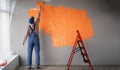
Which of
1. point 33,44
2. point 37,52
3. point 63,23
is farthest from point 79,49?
point 33,44

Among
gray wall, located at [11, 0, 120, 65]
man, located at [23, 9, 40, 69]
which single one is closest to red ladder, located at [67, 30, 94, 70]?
gray wall, located at [11, 0, 120, 65]

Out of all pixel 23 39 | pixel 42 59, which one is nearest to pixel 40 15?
pixel 23 39

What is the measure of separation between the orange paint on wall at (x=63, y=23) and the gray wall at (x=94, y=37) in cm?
13

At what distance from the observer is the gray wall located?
6.61m

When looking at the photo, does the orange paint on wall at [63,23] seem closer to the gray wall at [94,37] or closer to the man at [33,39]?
the gray wall at [94,37]

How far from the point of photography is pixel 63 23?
6645mm

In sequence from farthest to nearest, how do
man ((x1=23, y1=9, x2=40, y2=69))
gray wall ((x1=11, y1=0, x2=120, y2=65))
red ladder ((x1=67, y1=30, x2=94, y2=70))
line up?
gray wall ((x1=11, y1=0, x2=120, y2=65)), man ((x1=23, y1=9, x2=40, y2=69)), red ladder ((x1=67, y1=30, x2=94, y2=70))

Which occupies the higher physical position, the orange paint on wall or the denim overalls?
the orange paint on wall

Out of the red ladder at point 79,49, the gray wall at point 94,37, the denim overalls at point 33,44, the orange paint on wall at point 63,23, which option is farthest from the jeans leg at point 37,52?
the red ladder at point 79,49

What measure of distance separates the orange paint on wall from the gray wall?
134mm

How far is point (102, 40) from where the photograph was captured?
6.70 metres

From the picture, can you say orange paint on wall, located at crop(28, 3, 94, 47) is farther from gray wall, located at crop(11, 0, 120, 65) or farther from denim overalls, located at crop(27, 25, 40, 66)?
denim overalls, located at crop(27, 25, 40, 66)

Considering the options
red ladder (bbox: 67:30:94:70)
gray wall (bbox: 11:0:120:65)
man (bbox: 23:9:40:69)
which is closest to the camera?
red ladder (bbox: 67:30:94:70)

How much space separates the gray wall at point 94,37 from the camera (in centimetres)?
661
